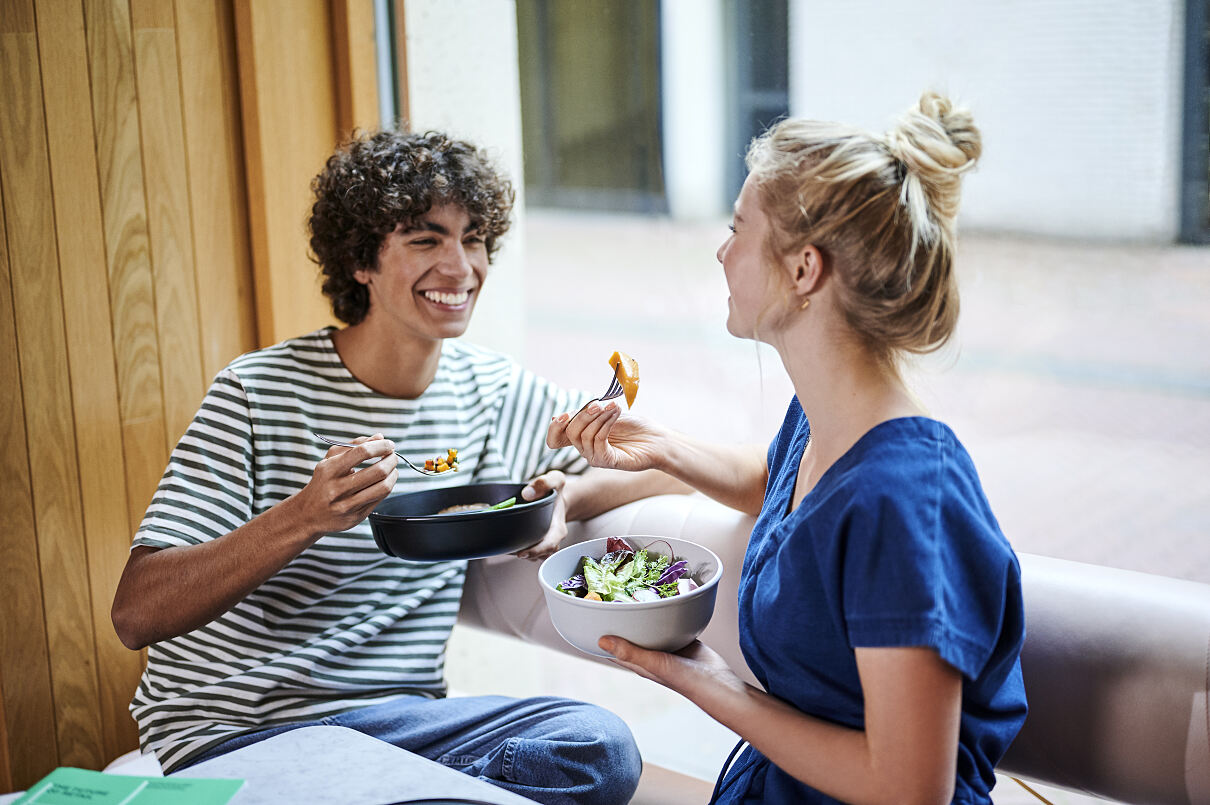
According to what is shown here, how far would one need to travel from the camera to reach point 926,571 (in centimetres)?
112

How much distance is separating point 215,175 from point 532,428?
952 millimetres

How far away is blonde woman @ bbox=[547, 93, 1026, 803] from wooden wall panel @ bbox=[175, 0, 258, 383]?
1.42 m

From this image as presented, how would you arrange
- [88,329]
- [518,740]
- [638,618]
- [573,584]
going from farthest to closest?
[88,329] < [518,740] < [573,584] < [638,618]

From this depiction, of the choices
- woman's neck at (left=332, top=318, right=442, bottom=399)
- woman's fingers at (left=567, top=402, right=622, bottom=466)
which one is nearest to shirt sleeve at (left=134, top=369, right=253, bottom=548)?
woman's neck at (left=332, top=318, right=442, bottom=399)

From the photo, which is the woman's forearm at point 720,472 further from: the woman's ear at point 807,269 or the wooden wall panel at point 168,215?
the wooden wall panel at point 168,215

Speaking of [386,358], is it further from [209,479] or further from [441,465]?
[209,479]

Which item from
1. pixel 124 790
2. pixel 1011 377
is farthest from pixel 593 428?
pixel 1011 377

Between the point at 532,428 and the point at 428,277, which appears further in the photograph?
the point at 532,428

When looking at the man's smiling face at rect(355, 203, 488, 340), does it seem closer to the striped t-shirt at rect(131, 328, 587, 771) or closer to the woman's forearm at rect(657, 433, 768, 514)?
the striped t-shirt at rect(131, 328, 587, 771)

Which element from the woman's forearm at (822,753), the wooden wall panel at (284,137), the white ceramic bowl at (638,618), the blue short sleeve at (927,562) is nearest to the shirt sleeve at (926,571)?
the blue short sleeve at (927,562)

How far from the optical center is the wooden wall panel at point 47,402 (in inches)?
77.2

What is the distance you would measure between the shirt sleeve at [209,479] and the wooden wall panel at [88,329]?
48 cm

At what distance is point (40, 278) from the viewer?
2004mm

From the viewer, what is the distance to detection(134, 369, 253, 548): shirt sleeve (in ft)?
5.45
